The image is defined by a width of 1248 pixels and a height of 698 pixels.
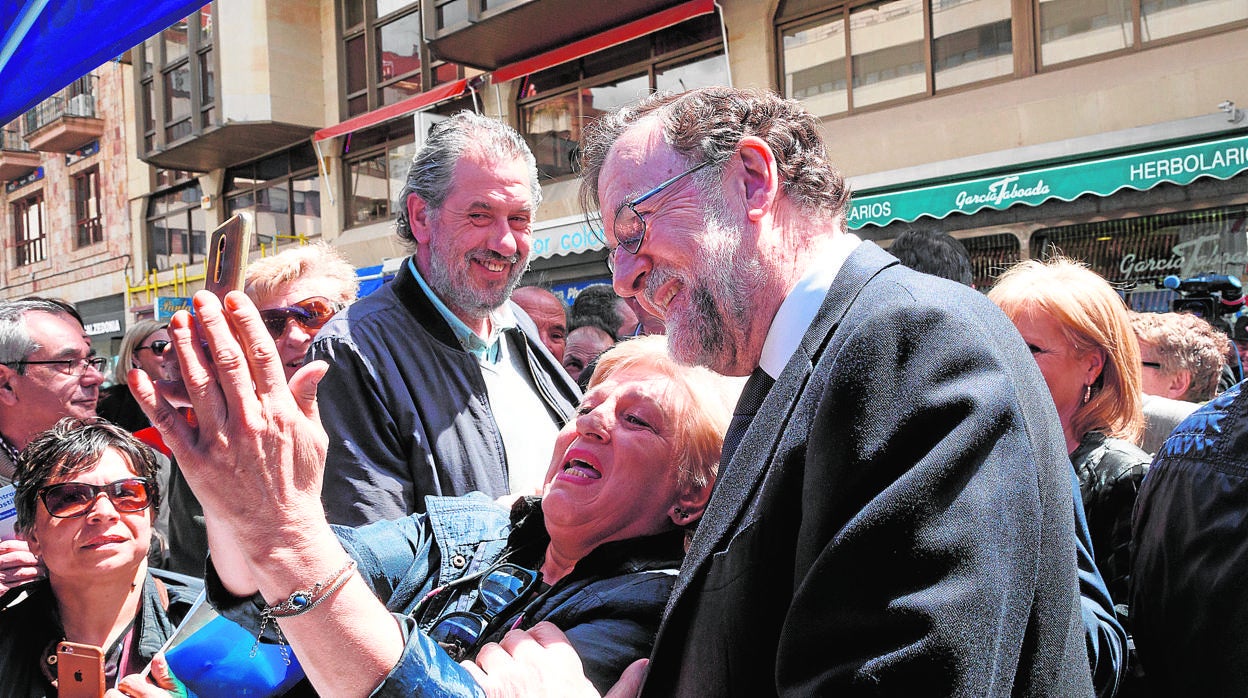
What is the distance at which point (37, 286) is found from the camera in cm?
2522

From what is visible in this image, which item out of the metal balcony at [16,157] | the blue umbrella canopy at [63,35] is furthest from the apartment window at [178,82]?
the blue umbrella canopy at [63,35]

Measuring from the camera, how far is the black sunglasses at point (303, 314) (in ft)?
11.7

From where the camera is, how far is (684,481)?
2.00 metres

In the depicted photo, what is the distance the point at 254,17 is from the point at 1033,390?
1933 centimetres

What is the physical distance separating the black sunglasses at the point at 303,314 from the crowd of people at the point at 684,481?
807 mm

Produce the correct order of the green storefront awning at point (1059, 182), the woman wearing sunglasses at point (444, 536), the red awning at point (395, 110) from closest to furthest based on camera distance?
the woman wearing sunglasses at point (444, 536), the green storefront awning at point (1059, 182), the red awning at point (395, 110)

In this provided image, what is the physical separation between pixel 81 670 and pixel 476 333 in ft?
4.47

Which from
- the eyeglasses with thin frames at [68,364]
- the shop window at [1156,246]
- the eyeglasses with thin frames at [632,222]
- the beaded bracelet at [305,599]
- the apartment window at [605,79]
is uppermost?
the apartment window at [605,79]

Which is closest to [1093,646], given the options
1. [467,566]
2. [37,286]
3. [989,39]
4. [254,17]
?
[467,566]

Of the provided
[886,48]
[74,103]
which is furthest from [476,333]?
[74,103]

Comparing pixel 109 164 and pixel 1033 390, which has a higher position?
pixel 109 164

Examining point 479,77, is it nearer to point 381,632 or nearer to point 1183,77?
point 1183,77

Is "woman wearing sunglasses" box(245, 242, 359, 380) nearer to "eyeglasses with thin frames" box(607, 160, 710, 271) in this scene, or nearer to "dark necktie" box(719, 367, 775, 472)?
"eyeglasses with thin frames" box(607, 160, 710, 271)

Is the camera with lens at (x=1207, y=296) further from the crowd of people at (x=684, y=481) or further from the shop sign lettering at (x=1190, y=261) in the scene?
the shop sign lettering at (x=1190, y=261)
